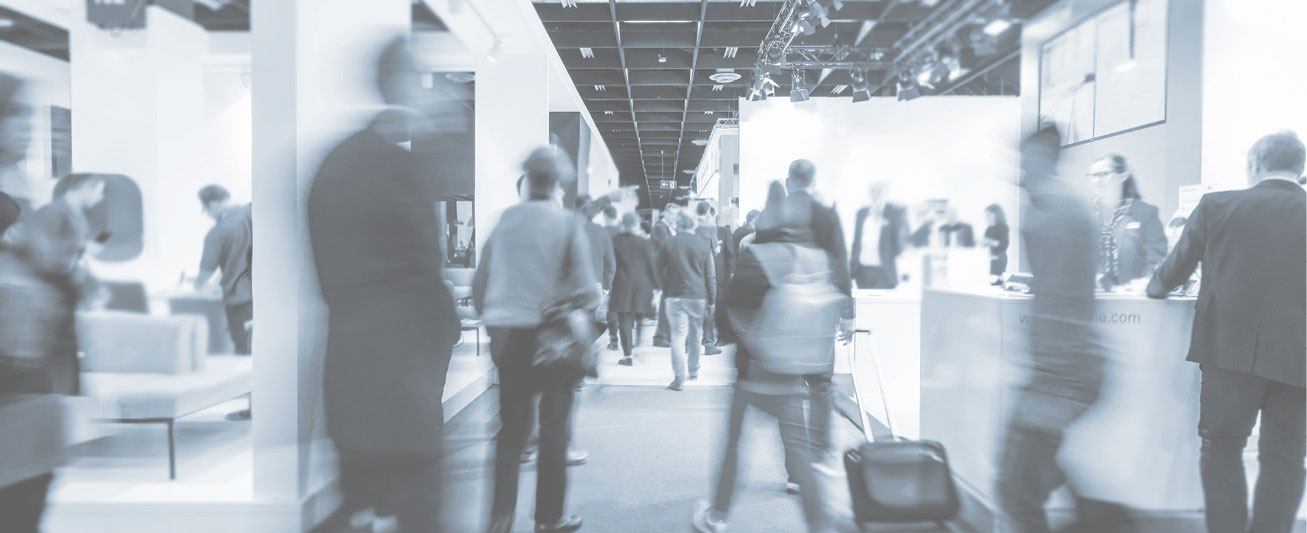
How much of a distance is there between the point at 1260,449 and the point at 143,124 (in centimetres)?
733

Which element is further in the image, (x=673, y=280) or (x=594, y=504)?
(x=673, y=280)

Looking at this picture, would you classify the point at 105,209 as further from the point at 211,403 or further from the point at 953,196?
the point at 953,196

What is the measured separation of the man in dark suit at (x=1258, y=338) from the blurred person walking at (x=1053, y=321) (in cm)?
57

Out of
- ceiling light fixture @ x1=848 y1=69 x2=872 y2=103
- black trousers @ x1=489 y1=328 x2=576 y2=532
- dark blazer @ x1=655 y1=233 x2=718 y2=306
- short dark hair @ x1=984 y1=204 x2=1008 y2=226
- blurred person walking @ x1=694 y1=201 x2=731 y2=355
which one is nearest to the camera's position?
black trousers @ x1=489 y1=328 x2=576 y2=532

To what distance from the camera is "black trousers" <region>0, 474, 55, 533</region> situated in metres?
1.75

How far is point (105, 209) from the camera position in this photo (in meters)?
6.12

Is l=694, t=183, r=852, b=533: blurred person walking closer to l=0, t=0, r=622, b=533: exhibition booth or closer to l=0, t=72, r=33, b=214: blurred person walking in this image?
l=0, t=0, r=622, b=533: exhibition booth

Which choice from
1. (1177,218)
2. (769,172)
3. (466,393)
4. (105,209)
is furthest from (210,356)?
(769,172)

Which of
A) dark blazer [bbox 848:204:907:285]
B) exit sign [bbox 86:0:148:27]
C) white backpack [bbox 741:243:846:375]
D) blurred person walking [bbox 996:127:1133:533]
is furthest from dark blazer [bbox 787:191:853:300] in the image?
exit sign [bbox 86:0:148:27]

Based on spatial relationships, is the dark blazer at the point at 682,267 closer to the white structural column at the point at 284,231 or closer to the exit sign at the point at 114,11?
the white structural column at the point at 284,231

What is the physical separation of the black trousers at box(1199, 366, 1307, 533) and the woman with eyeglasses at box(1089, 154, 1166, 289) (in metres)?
0.58

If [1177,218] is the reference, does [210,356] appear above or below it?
below

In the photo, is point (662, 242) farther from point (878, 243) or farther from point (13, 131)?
point (13, 131)

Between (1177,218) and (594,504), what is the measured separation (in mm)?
2988
